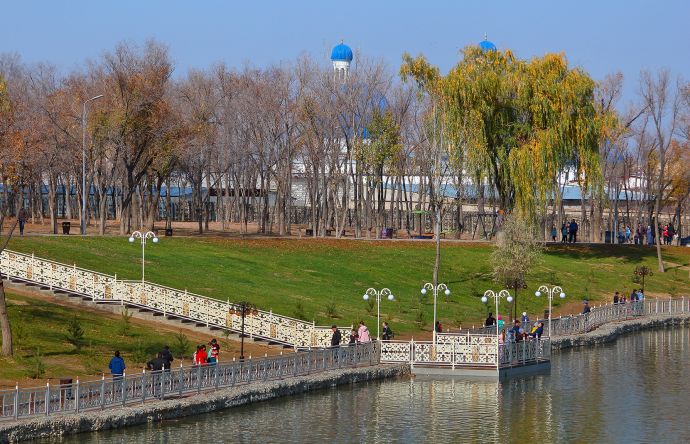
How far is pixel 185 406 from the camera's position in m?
35.2


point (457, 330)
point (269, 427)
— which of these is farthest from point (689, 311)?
point (269, 427)

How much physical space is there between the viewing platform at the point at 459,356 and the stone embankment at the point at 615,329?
1038 cm

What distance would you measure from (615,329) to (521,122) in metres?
21.6

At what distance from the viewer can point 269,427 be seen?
114 ft

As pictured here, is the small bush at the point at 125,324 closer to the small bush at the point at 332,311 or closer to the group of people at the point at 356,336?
the group of people at the point at 356,336

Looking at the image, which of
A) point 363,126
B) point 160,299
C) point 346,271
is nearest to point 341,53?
point 363,126

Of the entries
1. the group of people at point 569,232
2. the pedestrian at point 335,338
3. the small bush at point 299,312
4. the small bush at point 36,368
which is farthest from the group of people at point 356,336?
the group of people at point 569,232

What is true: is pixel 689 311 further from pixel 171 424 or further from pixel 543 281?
pixel 171 424

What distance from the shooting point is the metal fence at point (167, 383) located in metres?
30.9

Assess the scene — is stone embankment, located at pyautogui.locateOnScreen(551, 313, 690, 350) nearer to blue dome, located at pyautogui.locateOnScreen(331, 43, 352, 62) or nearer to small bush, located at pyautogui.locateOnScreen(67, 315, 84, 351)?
small bush, located at pyautogui.locateOnScreen(67, 315, 84, 351)

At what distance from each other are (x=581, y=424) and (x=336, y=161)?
65.0m

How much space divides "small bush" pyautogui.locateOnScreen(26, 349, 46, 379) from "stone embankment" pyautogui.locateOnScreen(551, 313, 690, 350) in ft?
84.5

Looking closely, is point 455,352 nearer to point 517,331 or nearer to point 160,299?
point 517,331

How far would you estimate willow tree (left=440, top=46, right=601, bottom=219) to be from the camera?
78.8m
